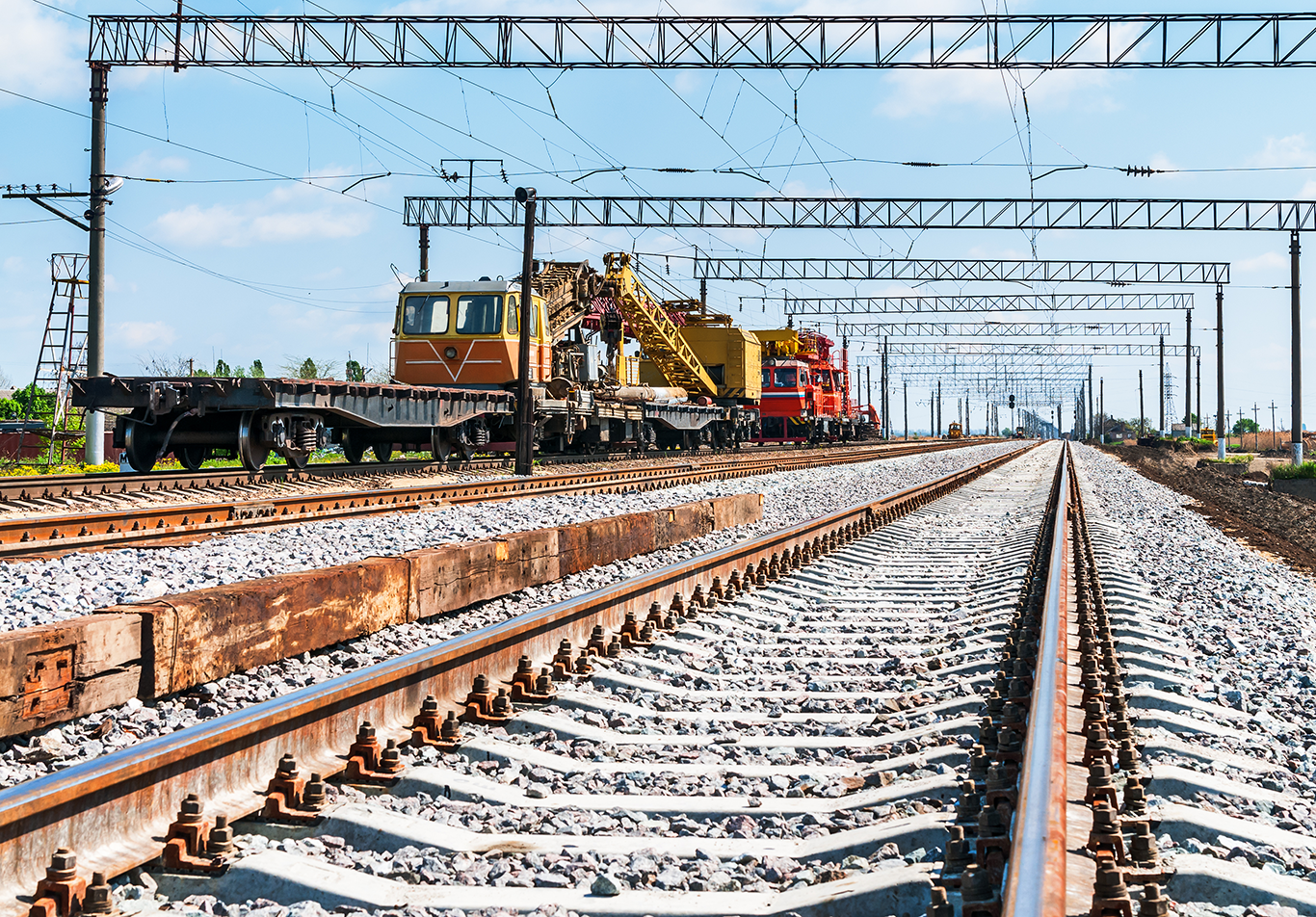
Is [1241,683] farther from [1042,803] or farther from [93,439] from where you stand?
[93,439]

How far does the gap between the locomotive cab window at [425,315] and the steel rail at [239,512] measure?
618 centimetres

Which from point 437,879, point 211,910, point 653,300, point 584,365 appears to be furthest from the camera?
point 653,300

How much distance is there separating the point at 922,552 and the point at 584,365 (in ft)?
55.3

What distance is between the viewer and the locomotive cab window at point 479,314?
21172 millimetres

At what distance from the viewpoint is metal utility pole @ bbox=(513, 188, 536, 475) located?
18.9 meters

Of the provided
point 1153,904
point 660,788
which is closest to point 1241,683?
point 660,788

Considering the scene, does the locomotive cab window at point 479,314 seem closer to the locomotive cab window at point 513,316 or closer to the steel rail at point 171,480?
the locomotive cab window at point 513,316

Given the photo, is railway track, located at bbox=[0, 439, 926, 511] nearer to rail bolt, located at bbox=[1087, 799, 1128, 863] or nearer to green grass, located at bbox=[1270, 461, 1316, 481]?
rail bolt, located at bbox=[1087, 799, 1128, 863]

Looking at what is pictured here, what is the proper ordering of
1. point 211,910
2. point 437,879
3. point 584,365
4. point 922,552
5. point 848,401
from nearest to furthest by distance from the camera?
point 211,910
point 437,879
point 922,552
point 584,365
point 848,401

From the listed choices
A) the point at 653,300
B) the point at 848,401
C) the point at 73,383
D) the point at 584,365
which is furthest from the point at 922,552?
the point at 848,401

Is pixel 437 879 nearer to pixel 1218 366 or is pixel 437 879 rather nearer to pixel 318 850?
pixel 318 850

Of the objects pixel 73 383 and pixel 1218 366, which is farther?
pixel 1218 366

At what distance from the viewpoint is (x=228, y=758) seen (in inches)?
120

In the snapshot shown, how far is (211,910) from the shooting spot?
8.06ft
